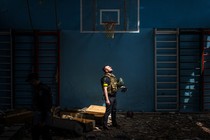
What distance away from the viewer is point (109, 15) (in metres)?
12.2

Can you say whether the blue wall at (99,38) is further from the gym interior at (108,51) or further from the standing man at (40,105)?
the standing man at (40,105)

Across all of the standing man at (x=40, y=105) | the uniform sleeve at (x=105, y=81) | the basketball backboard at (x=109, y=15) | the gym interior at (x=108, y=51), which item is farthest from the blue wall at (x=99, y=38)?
the standing man at (x=40, y=105)

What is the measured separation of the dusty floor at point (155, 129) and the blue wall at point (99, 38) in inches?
50.4

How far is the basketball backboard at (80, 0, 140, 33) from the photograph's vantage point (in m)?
12.2

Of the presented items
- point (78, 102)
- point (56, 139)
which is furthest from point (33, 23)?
point (56, 139)

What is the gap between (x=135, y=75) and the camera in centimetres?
1242

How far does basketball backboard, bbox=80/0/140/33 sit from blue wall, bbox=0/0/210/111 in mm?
197

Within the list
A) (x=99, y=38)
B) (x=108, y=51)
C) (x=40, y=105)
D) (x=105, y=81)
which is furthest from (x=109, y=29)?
(x=40, y=105)

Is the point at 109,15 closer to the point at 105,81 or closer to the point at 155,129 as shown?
the point at 105,81

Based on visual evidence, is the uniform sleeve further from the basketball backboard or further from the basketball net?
the basketball backboard

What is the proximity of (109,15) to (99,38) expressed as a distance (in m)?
0.95

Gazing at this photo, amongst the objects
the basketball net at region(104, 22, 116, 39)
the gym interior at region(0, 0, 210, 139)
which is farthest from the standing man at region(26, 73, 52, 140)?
the basketball net at region(104, 22, 116, 39)

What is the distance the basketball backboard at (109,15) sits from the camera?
40.0 feet

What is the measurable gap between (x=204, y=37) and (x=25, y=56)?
6879 millimetres
